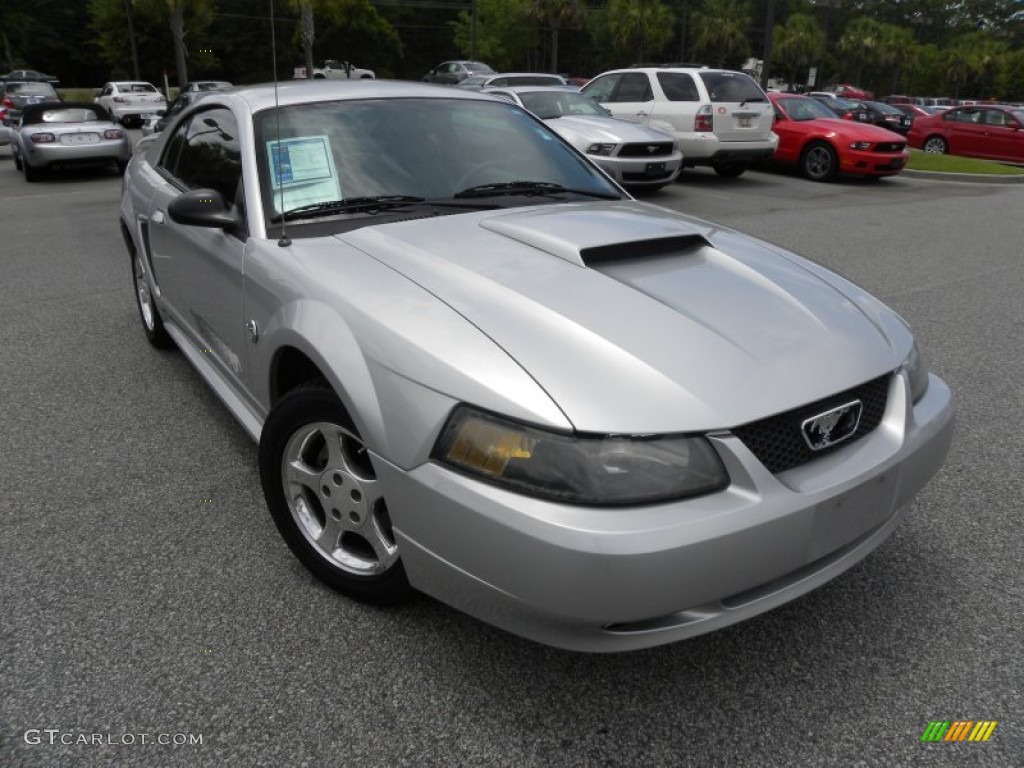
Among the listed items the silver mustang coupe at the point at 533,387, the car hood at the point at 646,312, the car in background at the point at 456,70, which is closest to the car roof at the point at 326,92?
the silver mustang coupe at the point at 533,387

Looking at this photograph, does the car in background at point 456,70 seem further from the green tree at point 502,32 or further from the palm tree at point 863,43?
the palm tree at point 863,43

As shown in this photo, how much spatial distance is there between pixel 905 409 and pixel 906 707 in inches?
30.7

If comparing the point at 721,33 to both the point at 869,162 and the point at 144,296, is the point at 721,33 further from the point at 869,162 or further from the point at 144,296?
the point at 144,296

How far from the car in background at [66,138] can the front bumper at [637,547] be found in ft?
46.0

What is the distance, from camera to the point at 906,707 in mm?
2107

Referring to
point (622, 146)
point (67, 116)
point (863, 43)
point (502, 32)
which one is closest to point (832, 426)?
point (622, 146)

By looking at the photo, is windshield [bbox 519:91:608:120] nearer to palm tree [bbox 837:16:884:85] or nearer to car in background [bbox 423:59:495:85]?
car in background [bbox 423:59:495:85]

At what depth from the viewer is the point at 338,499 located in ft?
7.96

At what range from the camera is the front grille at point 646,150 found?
1068 cm

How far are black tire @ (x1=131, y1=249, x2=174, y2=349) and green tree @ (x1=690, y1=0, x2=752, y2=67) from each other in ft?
227

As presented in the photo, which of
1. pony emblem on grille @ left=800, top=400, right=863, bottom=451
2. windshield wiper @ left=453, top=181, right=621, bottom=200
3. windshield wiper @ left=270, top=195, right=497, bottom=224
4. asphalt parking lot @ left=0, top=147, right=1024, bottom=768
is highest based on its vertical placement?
windshield wiper @ left=453, top=181, right=621, bottom=200

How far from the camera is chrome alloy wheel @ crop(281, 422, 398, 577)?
7.66 feet

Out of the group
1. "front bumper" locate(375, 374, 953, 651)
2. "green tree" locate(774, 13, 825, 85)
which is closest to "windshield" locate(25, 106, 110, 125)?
"front bumper" locate(375, 374, 953, 651)

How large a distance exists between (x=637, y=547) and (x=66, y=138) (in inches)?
579
